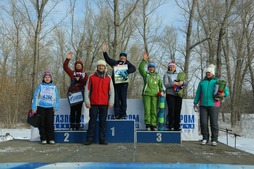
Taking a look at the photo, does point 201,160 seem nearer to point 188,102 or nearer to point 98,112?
point 98,112

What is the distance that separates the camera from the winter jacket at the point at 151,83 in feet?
22.6

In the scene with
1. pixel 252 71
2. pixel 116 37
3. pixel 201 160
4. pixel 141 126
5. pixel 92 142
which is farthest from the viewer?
pixel 252 71

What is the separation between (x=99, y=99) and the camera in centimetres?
627

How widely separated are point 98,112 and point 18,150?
1799 millimetres

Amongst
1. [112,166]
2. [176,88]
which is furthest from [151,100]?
[112,166]

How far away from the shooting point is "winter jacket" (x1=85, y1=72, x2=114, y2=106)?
6.27m

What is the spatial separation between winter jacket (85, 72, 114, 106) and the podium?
0.50 m

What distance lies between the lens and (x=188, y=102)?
24.5ft

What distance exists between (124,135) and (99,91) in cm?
112

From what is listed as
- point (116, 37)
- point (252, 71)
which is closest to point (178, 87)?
point (116, 37)

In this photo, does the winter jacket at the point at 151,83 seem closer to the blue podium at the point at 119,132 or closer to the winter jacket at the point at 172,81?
the winter jacket at the point at 172,81

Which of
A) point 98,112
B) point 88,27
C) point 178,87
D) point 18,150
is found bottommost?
point 18,150

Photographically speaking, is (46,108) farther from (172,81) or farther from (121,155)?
(172,81)

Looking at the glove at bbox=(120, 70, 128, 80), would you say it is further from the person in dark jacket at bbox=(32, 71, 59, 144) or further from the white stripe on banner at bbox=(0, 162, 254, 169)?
the white stripe on banner at bbox=(0, 162, 254, 169)
